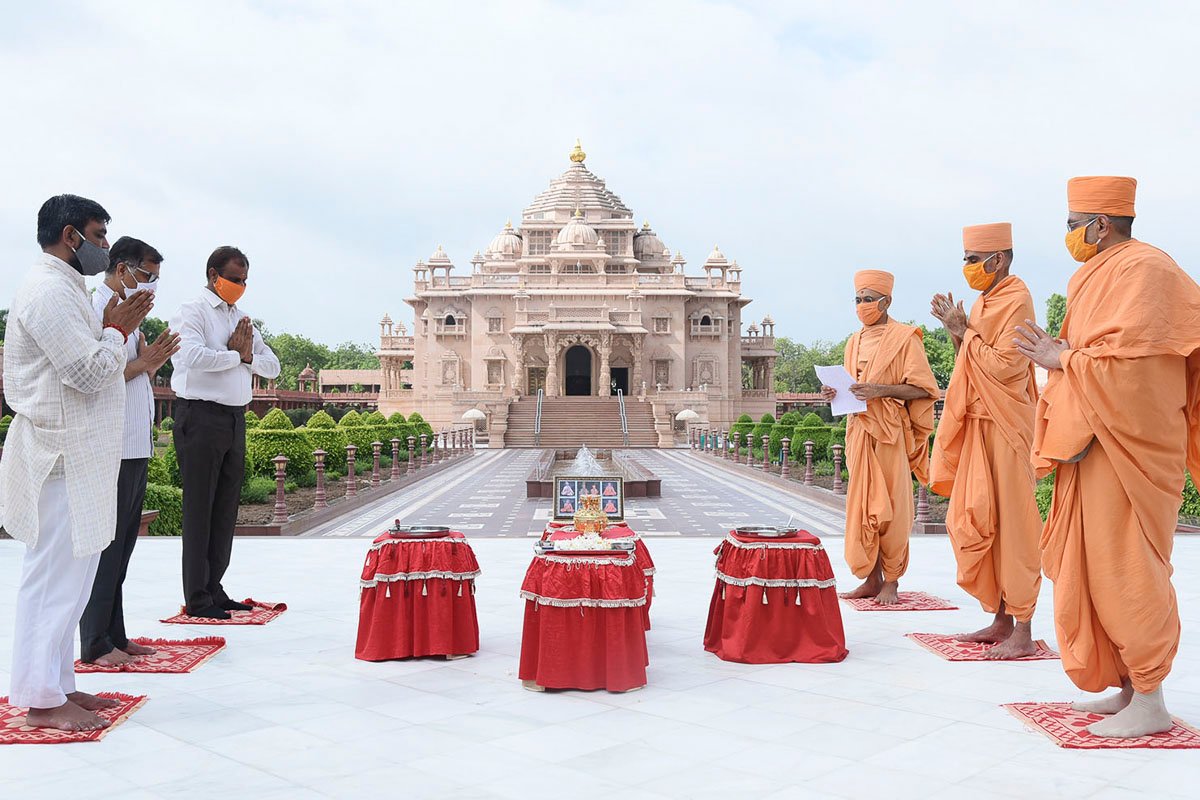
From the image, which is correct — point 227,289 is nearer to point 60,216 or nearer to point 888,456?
point 60,216

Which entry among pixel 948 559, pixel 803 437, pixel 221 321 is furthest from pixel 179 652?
pixel 803 437

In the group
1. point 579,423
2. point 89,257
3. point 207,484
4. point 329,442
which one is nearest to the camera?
point 89,257

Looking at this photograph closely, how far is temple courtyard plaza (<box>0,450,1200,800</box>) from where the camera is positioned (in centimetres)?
330

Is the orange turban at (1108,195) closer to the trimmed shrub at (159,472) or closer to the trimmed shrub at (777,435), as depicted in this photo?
the trimmed shrub at (159,472)

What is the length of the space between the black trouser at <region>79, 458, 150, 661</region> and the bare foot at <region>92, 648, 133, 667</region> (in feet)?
0.06

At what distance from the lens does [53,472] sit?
3738 millimetres

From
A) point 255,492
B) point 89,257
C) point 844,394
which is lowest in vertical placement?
point 255,492

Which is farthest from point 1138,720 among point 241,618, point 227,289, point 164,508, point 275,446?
point 275,446

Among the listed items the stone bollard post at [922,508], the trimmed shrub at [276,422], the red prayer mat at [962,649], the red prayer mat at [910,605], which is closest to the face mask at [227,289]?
the red prayer mat at [910,605]

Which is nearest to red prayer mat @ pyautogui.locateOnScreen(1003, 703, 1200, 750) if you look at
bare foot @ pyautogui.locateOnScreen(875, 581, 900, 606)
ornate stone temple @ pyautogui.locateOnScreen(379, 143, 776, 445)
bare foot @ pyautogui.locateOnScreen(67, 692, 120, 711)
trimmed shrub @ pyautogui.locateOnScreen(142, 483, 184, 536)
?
bare foot @ pyautogui.locateOnScreen(875, 581, 900, 606)

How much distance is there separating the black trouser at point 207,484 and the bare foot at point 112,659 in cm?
93

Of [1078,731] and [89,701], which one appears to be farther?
[89,701]

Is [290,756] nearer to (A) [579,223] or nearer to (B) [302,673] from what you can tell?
(B) [302,673]

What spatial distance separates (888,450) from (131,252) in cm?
427
